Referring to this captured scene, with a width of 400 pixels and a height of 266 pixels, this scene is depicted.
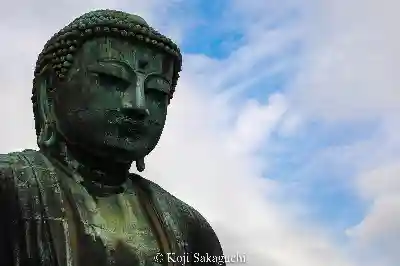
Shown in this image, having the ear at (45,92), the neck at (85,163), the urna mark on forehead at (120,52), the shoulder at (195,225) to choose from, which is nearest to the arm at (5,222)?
the neck at (85,163)

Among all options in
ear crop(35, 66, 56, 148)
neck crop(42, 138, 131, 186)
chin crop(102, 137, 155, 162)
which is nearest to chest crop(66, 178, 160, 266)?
neck crop(42, 138, 131, 186)

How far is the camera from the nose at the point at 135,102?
624 centimetres

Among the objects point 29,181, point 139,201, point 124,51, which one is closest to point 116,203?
point 139,201

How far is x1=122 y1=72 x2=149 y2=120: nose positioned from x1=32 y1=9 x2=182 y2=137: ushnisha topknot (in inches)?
14.9

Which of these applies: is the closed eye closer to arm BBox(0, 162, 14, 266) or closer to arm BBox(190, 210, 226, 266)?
arm BBox(0, 162, 14, 266)

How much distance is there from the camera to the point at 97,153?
6328mm

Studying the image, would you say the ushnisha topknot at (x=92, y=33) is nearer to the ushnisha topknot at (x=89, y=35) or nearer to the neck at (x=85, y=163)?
the ushnisha topknot at (x=89, y=35)

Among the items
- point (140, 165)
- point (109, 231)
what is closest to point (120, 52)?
point (140, 165)

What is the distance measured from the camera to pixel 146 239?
630 cm

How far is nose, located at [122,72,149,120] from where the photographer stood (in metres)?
6.24

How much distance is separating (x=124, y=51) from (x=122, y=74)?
8.4 inches

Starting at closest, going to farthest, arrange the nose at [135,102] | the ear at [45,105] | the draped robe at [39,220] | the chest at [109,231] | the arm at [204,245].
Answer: the draped robe at [39,220], the chest at [109,231], the nose at [135,102], the ear at [45,105], the arm at [204,245]

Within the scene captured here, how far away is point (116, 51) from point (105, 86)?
0.30 meters

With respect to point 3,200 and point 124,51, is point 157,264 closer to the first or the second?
point 3,200
